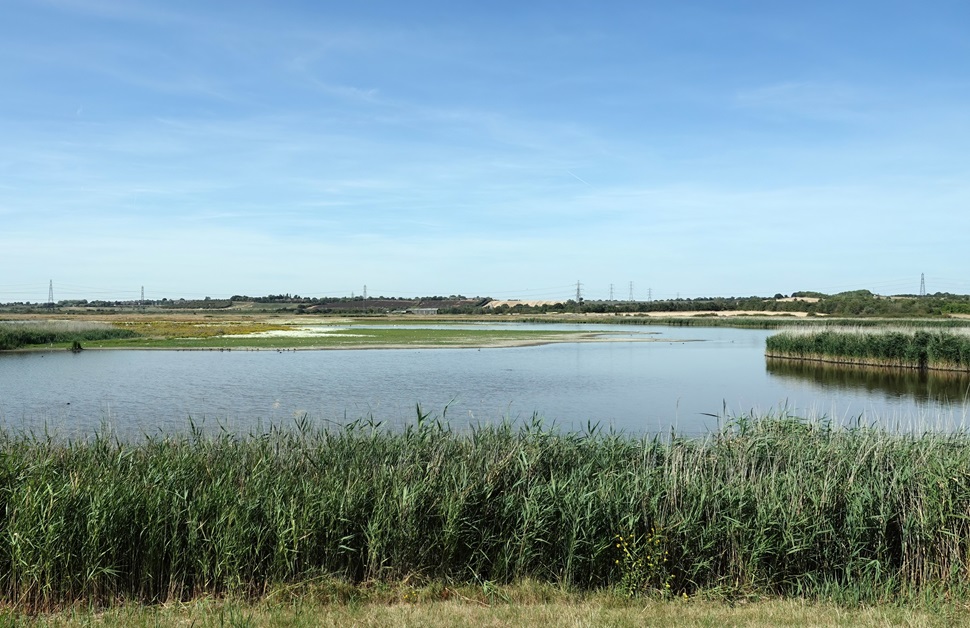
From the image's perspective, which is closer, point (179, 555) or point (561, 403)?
point (179, 555)

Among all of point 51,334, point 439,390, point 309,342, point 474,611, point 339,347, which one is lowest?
point 439,390

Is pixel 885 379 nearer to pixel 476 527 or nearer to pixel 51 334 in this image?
pixel 476 527

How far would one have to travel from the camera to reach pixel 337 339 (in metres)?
59.7

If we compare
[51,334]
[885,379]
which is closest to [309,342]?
[51,334]

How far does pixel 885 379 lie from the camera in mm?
34406

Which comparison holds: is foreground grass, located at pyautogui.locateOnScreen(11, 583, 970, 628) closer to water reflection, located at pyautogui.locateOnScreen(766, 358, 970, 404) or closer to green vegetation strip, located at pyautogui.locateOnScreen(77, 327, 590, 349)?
water reflection, located at pyautogui.locateOnScreen(766, 358, 970, 404)

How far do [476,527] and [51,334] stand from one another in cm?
5652

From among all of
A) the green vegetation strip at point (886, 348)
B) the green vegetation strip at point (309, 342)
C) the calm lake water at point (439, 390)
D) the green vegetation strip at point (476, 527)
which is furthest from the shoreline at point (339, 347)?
the green vegetation strip at point (476, 527)

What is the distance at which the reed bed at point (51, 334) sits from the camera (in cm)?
5031

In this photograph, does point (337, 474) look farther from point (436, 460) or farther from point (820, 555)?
point (820, 555)

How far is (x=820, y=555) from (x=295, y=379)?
2635 cm

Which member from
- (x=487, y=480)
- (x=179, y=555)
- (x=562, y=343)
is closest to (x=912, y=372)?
(x=562, y=343)

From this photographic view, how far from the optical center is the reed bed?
5031 cm

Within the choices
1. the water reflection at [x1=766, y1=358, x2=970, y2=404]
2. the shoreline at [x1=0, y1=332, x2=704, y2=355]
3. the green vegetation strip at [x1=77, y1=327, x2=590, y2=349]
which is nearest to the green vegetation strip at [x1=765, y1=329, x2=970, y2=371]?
the water reflection at [x1=766, y1=358, x2=970, y2=404]
